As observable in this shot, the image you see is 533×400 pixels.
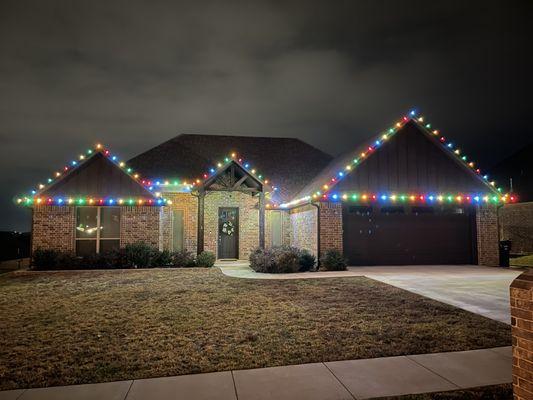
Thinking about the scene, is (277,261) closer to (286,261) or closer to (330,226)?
(286,261)

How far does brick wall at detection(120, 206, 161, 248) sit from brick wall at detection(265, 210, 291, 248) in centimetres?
576

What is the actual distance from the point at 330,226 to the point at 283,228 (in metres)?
4.89

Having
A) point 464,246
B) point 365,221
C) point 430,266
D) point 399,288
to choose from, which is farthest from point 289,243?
Answer: point 399,288

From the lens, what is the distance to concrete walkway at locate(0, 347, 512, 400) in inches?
154

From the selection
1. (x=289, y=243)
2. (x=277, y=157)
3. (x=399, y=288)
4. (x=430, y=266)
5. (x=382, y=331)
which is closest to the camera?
(x=382, y=331)

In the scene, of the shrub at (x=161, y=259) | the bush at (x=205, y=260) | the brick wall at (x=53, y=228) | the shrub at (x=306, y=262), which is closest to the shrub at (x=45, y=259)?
the brick wall at (x=53, y=228)

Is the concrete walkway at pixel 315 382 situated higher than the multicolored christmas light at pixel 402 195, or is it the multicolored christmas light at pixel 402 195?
the multicolored christmas light at pixel 402 195

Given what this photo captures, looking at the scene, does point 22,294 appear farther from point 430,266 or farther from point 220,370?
point 430,266

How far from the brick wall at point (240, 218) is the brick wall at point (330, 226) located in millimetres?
4688

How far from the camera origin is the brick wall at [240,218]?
743 inches

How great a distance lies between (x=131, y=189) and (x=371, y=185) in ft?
33.6

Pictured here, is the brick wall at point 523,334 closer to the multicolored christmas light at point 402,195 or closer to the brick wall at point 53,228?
the multicolored christmas light at point 402,195

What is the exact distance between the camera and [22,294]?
9.60 m

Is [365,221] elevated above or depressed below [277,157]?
below
